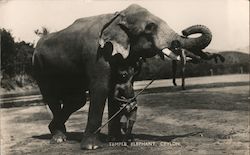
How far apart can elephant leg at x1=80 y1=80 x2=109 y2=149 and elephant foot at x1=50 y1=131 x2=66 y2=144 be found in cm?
37

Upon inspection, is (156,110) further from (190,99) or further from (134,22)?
(134,22)

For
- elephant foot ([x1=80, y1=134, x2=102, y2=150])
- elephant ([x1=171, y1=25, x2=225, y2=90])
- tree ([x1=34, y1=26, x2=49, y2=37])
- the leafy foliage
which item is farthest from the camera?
the leafy foliage

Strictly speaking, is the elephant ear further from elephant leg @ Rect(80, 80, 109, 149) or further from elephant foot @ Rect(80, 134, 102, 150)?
elephant foot @ Rect(80, 134, 102, 150)

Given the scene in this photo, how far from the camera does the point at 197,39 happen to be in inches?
143

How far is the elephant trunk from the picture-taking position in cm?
362

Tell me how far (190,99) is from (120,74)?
340 cm

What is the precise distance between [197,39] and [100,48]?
26.6 inches

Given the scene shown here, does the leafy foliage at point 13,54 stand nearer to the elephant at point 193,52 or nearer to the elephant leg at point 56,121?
the elephant leg at point 56,121

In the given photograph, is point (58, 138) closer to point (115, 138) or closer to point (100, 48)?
point (115, 138)

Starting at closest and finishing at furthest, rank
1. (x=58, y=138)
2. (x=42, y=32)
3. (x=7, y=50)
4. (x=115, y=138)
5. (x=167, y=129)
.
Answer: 1. (x=115, y=138)
2. (x=58, y=138)
3. (x=42, y=32)
4. (x=167, y=129)
5. (x=7, y=50)

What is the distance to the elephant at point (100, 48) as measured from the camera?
3660mm

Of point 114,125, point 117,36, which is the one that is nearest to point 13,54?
point 114,125

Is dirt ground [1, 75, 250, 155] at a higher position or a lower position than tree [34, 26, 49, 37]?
lower

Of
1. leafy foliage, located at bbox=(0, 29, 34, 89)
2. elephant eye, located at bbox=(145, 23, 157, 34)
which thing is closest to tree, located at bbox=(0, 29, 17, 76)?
leafy foliage, located at bbox=(0, 29, 34, 89)
